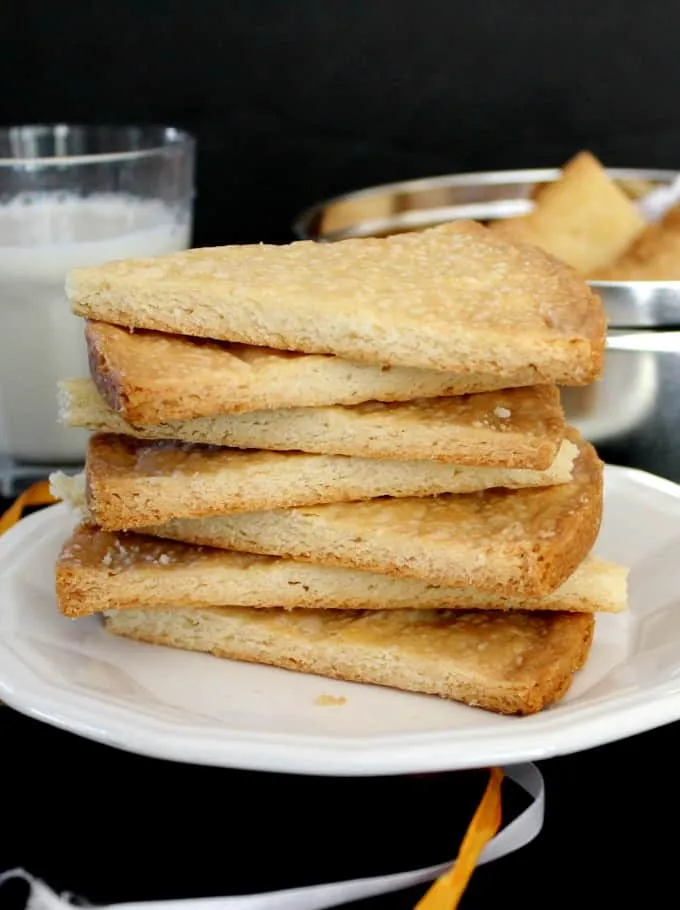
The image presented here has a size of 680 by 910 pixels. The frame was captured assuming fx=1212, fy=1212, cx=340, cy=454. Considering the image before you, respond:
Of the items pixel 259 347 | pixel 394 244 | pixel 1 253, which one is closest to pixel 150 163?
pixel 1 253

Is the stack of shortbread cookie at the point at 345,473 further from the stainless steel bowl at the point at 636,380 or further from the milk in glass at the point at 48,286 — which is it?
the milk in glass at the point at 48,286

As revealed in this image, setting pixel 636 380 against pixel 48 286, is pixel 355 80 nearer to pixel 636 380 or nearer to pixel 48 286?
pixel 48 286

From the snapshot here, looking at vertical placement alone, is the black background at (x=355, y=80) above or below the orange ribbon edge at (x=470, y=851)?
above

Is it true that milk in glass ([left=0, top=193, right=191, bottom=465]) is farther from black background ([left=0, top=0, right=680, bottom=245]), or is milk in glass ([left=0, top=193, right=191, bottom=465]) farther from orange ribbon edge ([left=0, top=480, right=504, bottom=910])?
orange ribbon edge ([left=0, top=480, right=504, bottom=910])

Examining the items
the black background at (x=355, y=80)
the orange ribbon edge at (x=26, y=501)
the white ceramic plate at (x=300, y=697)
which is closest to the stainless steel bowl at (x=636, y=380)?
the white ceramic plate at (x=300, y=697)

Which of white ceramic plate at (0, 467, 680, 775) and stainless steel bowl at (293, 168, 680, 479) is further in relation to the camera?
stainless steel bowl at (293, 168, 680, 479)

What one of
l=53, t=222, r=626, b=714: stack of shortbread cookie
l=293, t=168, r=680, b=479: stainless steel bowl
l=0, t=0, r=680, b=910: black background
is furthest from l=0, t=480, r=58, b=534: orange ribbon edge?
l=0, t=0, r=680, b=910: black background

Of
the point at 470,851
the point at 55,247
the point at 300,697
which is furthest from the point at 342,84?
the point at 470,851
